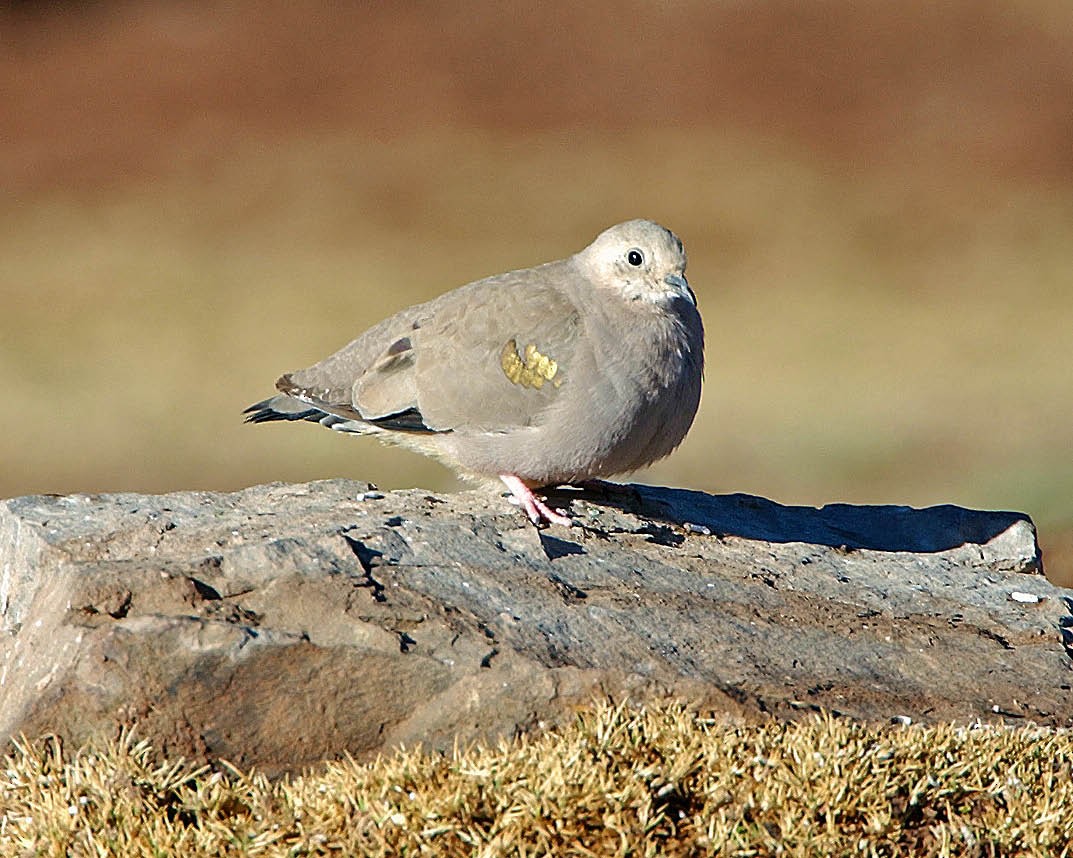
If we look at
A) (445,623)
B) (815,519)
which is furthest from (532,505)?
(815,519)

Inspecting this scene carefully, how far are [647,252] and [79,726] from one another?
3.14 m

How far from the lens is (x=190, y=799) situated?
421 centimetres

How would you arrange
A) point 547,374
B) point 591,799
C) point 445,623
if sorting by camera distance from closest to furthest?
point 591,799, point 445,623, point 547,374

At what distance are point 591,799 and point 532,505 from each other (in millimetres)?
2151

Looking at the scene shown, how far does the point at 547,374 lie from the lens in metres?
6.12

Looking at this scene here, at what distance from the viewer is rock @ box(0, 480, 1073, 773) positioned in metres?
4.47

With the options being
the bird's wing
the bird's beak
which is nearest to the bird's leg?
the bird's wing

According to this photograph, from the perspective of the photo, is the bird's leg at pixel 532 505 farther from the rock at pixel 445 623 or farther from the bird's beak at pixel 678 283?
the bird's beak at pixel 678 283

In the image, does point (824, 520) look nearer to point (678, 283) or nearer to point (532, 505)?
point (678, 283)

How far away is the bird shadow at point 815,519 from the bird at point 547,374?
31 centimetres

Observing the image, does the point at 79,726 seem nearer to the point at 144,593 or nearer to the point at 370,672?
the point at 144,593

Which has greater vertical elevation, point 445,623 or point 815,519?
point 815,519

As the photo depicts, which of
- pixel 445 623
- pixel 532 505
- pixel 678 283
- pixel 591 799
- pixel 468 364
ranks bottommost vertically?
pixel 591 799

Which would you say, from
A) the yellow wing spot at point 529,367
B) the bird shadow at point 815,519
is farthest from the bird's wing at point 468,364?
the bird shadow at point 815,519
